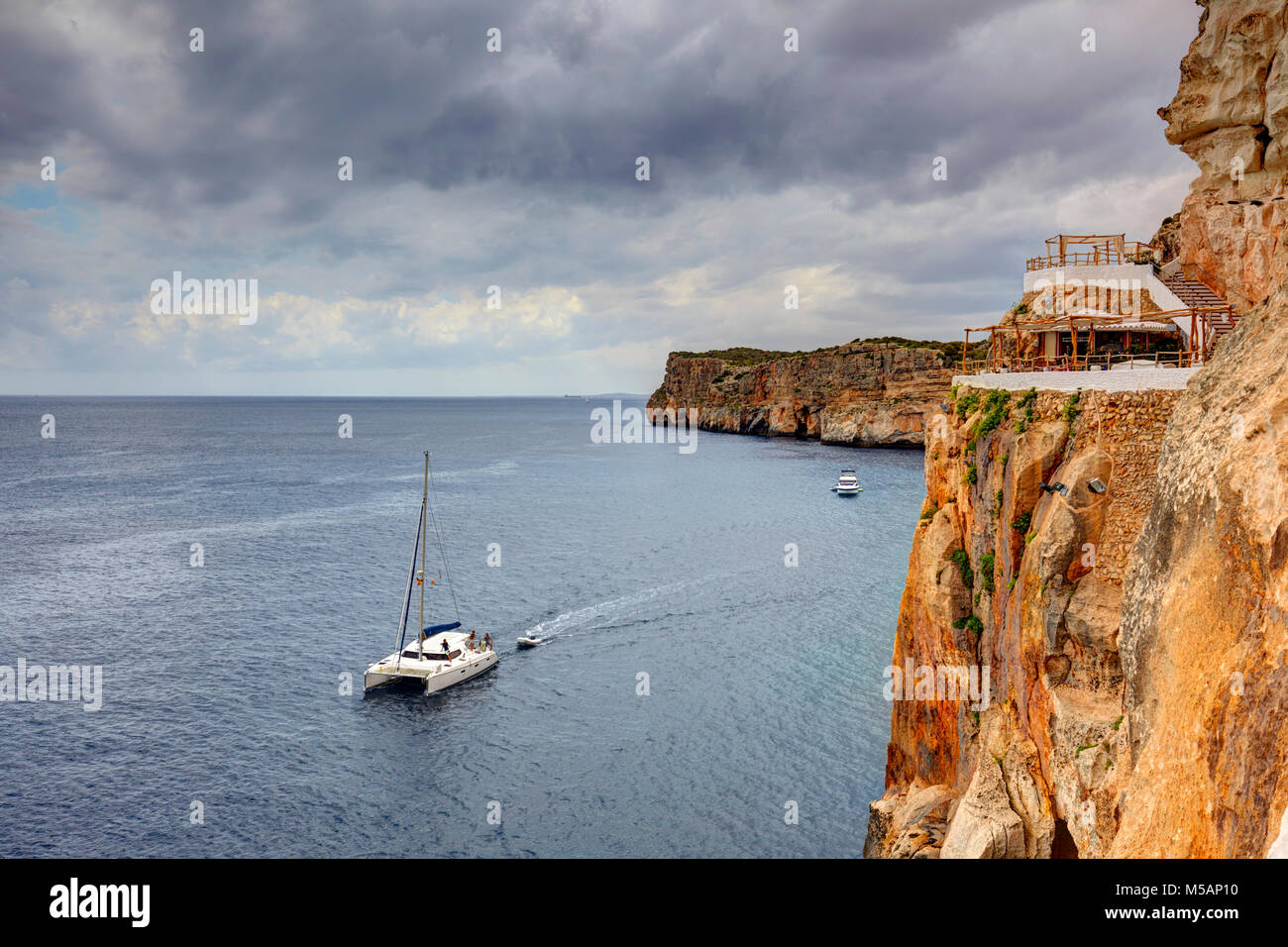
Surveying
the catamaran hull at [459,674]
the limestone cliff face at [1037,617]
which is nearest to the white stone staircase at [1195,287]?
the limestone cliff face at [1037,617]

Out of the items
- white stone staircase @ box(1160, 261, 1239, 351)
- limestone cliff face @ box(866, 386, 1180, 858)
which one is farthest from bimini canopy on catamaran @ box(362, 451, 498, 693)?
white stone staircase @ box(1160, 261, 1239, 351)

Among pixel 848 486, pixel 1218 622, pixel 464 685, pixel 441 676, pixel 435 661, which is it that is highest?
pixel 1218 622

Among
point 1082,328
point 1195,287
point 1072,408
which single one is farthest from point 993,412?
point 1195,287

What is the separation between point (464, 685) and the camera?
1679 inches

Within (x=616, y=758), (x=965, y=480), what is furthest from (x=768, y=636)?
(x=965, y=480)

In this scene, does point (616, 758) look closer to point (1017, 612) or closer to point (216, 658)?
point (1017, 612)

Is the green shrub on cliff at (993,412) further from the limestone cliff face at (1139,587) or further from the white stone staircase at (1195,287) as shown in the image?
the white stone staircase at (1195,287)

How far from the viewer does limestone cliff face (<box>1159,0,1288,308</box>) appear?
2391cm

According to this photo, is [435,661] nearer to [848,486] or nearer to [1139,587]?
[1139,587]

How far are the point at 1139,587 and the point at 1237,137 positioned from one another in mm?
22238

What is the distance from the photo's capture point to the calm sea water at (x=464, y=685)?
1162 inches

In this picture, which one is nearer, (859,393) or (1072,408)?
(1072,408)

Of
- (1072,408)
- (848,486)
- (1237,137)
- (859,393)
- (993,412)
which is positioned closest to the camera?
(1072,408)
